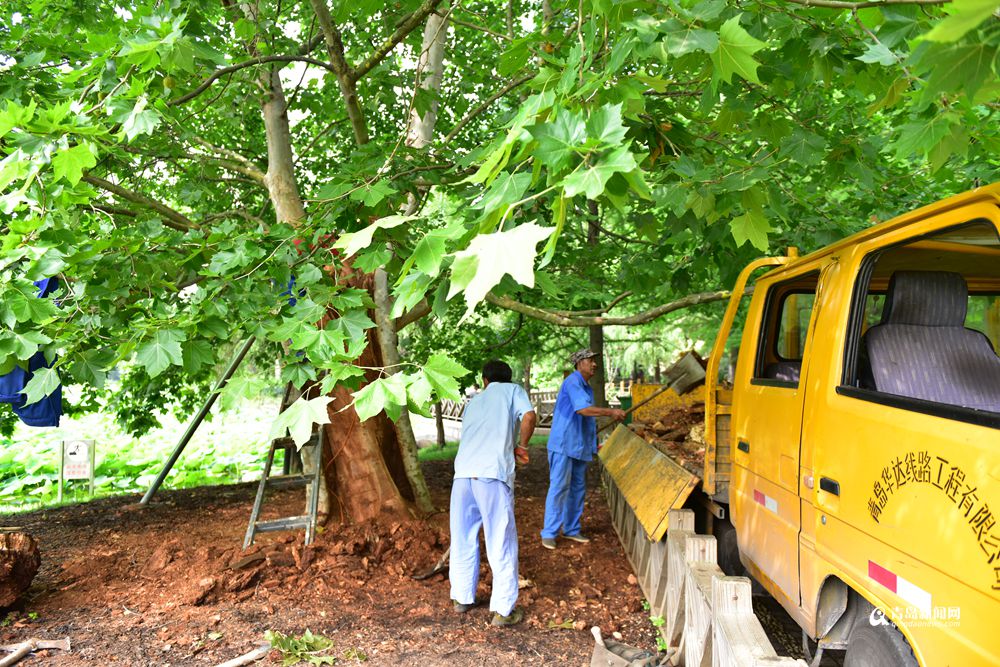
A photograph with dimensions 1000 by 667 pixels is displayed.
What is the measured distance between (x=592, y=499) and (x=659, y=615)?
4.15 m

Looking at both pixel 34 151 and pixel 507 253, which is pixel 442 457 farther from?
pixel 507 253

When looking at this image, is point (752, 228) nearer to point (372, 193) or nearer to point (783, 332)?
point (783, 332)

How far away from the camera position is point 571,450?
6766 mm

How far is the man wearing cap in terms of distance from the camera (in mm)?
6688

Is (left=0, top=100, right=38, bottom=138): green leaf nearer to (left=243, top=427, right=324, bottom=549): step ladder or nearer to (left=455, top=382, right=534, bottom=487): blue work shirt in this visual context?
(left=455, top=382, right=534, bottom=487): blue work shirt

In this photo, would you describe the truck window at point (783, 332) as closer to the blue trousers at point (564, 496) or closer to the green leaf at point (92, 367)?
the blue trousers at point (564, 496)

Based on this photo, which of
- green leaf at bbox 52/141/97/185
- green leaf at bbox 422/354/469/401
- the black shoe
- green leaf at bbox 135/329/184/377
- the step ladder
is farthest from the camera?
the step ladder

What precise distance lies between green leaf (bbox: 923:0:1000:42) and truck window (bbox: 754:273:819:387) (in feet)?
9.01

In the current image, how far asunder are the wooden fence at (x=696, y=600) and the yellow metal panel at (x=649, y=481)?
0.55 feet

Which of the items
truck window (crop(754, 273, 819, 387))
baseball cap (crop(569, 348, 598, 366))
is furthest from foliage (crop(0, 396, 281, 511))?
truck window (crop(754, 273, 819, 387))

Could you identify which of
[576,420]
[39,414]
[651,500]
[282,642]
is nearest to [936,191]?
[576,420]

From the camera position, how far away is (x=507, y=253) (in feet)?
5.28

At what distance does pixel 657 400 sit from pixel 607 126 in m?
7.08

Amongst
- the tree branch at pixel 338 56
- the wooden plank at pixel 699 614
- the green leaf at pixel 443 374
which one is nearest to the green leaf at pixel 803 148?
the wooden plank at pixel 699 614
